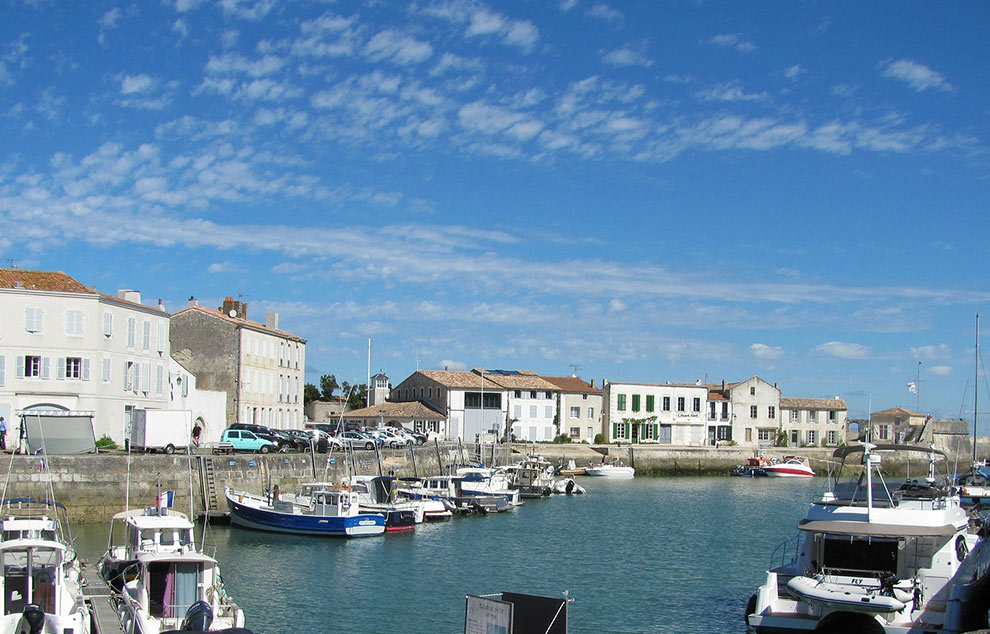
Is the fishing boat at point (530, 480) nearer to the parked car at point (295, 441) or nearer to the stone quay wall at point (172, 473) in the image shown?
the stone quay wall at point (172, 473)

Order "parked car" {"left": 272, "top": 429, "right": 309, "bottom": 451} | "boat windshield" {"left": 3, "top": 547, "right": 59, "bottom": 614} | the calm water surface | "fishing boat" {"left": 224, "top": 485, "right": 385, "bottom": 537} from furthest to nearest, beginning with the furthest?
"parked car" {"left": 272, "top": 429, "right": 309, "bottom": 451}, "fishing boat" {"left": 224, "top": 485, "right": 385, "bottom": 537}, the calm water surface, "boat windshield" {"left": 3, "top": 547, "right": 59, "bottom": 614}

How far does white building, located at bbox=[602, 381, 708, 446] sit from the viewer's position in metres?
96.4

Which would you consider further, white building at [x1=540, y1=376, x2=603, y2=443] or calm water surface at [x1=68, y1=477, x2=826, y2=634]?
white building at [x1=540, y1=376, x2=603, y2=443]

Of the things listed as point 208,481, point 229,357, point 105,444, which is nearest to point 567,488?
point 229,357

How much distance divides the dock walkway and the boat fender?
17.9 metres

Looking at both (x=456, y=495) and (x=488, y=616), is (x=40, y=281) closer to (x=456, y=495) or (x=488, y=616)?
(x=456, y=495)

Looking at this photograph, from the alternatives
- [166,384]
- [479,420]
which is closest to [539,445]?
[479,420]

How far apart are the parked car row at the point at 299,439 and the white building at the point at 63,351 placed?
5.86 m

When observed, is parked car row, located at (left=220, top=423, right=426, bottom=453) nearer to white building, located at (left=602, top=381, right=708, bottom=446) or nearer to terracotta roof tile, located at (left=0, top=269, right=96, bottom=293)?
terracotta roof tile, located at (left=0, top=269, right=96, bottom=293)

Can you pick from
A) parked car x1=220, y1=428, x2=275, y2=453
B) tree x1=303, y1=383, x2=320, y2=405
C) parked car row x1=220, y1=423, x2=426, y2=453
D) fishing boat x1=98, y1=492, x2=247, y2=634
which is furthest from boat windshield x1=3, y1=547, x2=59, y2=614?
tree x1=303, y1=383, x2=320, y2=405

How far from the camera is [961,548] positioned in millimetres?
21297

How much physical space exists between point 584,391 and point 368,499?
51.8 meters

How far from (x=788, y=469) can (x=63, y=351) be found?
63.8 m

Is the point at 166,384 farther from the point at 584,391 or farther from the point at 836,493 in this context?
the point at 584,391
